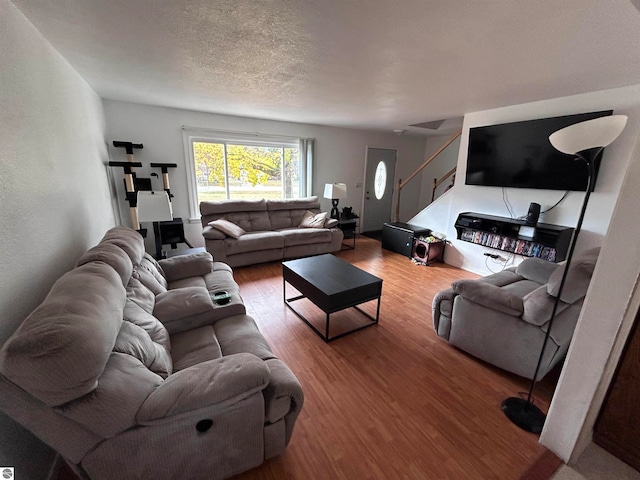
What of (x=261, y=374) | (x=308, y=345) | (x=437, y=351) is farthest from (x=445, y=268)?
(x=261, y=374)

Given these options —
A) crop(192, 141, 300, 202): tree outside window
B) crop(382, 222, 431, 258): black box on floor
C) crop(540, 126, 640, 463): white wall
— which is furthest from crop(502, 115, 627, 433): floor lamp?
crop(192, 141, 300, 202): tree outside window

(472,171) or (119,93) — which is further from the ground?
(119,93)

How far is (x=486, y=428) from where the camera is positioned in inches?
59.7

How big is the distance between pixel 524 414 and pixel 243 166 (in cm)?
467

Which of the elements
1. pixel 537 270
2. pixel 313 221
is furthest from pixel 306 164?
pixel 537 270

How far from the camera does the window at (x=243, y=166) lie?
Answer: 4.25 m

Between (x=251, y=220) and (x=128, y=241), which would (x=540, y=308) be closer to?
(x=128, y=241)

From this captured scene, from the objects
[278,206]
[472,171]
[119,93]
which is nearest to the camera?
[119,93]

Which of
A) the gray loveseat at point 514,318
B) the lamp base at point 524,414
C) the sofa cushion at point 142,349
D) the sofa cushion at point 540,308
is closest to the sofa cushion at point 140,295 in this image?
the sofa cushion at point 142,349

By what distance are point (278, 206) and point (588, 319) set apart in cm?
403

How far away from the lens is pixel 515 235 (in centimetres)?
321

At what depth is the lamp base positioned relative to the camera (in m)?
1.52

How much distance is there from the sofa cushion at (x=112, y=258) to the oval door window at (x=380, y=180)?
17.5 ft

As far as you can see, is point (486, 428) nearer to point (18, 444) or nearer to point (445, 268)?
point (18, 444)
